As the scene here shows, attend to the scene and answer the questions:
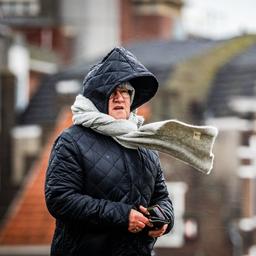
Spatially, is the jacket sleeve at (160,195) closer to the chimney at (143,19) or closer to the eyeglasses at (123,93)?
the eyeglasses at (123,93)

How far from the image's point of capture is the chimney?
128 ft

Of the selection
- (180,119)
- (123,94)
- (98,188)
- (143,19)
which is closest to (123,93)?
(123,94)

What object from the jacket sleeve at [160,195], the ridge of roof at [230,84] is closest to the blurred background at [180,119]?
the ridge of roof at [230,84]

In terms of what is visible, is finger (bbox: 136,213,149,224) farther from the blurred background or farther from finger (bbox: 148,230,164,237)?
the blurred background

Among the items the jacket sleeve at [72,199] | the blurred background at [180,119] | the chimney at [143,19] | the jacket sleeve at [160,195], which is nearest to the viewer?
the jacket sleeve at [72,199]

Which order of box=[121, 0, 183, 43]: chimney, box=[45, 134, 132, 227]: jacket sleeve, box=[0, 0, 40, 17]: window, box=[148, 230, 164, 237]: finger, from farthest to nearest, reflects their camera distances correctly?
box=[0, 0, 40, 17]: window → box=[121, 0, 183, 43]: chimney → box=[148, 230, 164, 237]: finger → box=[45, 134, 132, 227]: jacket sleeve

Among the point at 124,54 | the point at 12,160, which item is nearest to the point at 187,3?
the point at 12,160

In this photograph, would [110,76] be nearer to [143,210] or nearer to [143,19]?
[143,210]

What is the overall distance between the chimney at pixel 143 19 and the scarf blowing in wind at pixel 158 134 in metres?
32.7

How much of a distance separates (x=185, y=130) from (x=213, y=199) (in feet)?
54.2

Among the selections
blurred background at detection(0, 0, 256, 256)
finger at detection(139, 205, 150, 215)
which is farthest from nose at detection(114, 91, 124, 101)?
blurred background at detection(0, 0, 256, 256)

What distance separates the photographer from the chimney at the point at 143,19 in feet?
128

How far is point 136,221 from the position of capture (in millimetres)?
5891

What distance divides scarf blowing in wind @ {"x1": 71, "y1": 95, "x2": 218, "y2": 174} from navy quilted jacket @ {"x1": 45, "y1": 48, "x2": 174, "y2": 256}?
0.15ft
